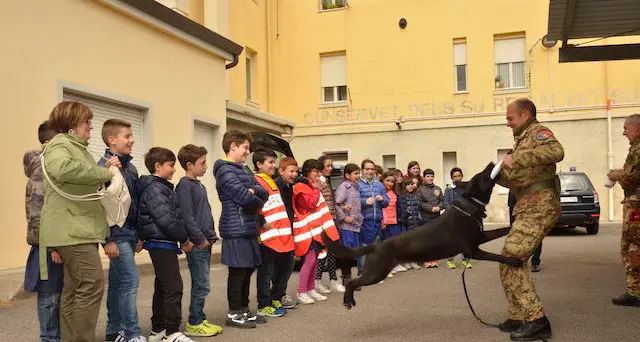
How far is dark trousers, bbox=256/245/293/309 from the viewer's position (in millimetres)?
6371

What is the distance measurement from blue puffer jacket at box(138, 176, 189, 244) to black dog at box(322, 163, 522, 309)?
4.98 ft

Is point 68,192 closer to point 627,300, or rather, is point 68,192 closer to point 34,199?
point 34,199

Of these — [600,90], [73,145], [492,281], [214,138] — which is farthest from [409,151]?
[73,145]

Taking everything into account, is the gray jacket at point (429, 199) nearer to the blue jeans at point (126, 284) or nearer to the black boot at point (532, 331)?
the black boot at point (532, 331)

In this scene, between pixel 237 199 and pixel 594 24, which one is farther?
pixel 594 24

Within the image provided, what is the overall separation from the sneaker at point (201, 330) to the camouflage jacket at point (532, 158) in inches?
118

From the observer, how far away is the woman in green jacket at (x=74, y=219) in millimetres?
4148

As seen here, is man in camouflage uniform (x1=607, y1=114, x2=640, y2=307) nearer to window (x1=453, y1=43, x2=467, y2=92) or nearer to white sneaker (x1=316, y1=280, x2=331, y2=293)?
white sneaker (x1=316, y1=280, x2=331, y2=293)

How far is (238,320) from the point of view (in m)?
6.02

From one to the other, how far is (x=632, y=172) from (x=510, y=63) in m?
17.0

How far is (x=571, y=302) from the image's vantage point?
695 cm

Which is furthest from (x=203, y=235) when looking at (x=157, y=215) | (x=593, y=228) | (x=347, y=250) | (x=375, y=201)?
(x=593, y=228)

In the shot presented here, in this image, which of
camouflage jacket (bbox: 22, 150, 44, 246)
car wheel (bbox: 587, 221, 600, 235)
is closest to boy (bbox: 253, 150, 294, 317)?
camouflage jacket (bbox: 22, 150, 44, 246)

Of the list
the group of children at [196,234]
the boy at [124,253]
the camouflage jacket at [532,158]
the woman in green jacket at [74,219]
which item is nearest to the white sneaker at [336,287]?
the group of children at [196,234]
